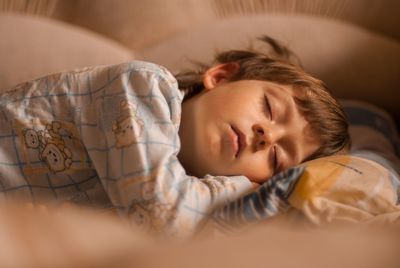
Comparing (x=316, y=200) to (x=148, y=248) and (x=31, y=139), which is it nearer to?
(x=148, y=248)

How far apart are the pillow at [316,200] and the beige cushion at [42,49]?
0.65m

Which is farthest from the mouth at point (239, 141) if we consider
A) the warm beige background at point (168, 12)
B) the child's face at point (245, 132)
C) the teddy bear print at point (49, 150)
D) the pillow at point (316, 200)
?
the warm beige background at point (168, 12)

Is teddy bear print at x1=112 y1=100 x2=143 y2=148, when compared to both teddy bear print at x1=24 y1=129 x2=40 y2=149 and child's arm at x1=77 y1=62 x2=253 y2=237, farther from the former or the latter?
teddy bear print at x1=24 y1=129 x2=40 y2=149

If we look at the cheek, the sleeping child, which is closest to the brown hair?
the sleeping child

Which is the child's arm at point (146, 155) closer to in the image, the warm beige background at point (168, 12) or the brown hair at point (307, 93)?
the brown hair at point (307, 93)

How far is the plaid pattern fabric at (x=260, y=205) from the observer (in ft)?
2.48

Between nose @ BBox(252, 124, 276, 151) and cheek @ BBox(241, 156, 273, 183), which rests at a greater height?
nose @ BBox(252, 124, 276, 151)

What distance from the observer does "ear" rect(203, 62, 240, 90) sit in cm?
106

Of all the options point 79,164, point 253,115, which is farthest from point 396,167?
point 79,164

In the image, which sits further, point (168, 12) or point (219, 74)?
point (168, 12)

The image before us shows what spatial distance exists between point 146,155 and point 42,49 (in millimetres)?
590

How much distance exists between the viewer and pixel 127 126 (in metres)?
0.82

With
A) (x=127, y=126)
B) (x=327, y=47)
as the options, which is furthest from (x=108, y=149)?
(x=327, y=47)

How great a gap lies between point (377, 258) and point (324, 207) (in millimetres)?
309
